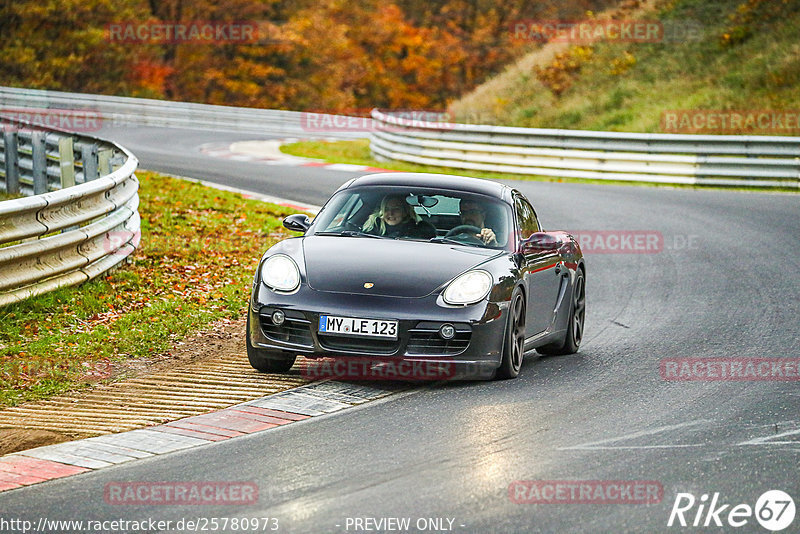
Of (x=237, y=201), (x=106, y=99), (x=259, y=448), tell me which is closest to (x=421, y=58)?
(x=106, y=99)

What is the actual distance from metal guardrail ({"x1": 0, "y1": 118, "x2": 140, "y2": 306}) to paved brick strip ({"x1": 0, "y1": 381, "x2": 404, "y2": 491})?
9.97 ft

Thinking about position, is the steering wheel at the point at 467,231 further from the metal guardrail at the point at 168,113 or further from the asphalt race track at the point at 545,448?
the metal guardrail at the point at 168,113

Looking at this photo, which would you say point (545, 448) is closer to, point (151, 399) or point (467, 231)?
point (151, 399)

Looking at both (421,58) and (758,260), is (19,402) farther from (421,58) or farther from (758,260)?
(421,58)

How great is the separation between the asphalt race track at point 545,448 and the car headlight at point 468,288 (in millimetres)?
602

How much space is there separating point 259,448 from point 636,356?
4.05 metres

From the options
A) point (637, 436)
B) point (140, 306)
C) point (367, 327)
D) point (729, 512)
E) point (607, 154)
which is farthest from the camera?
point (607, 154)

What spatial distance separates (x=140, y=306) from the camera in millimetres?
10617

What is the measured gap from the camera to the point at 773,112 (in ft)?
93.4

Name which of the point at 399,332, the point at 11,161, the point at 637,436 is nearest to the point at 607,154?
the point at 11,161

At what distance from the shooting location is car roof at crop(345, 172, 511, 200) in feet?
30.3

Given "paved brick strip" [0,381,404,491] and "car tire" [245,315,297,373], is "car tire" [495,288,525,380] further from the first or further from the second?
"car tire" [245,315,297,373]

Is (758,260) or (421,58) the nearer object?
(758,260)

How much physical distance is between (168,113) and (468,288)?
114 ft
